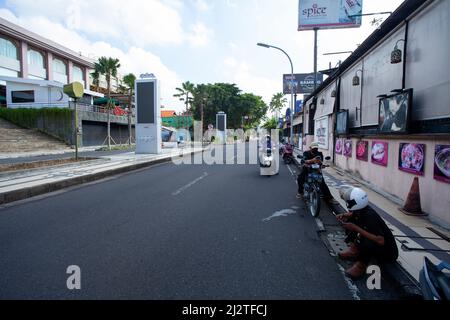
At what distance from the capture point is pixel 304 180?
7.02m

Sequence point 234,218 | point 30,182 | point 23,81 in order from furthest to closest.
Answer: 1. point 23,81
2. point 30,182
3. point 234,218

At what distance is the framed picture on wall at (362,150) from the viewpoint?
29.8 feet

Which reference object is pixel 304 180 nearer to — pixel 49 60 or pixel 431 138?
pixel 431 138

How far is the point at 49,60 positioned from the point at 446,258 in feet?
167

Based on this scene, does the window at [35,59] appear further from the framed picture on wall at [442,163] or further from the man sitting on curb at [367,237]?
the framed picture on wall at [442,163]

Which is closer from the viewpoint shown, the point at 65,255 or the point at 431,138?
the point at 65,255

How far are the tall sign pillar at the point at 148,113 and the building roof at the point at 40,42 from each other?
2625 centimetres

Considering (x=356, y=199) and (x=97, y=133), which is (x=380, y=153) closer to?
(x=356, y=199)

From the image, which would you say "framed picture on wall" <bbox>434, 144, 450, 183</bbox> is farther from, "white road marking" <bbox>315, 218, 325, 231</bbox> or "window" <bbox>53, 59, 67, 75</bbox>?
"window" <bbox>53, 59, 67, 75</bbox>

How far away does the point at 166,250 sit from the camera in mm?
3883

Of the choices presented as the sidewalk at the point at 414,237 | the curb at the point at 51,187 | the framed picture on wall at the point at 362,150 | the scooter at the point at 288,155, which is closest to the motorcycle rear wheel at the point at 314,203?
the sidewalk at the point at 414,237
